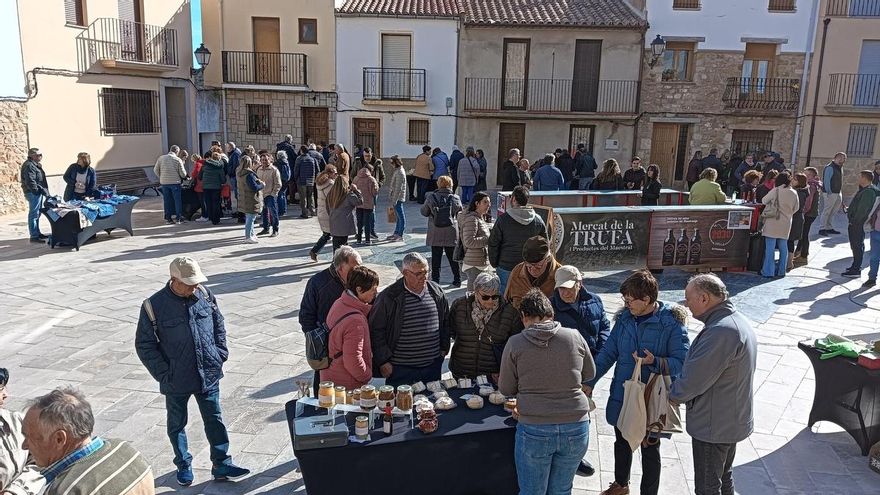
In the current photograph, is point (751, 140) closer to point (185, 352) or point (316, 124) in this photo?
point (316, 124)

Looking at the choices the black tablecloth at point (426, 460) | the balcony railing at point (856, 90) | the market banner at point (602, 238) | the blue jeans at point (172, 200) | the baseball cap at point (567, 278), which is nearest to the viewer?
the black tablecloth at point (426, 460)

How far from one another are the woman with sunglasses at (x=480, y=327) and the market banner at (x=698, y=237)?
590cm

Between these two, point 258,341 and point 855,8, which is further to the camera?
point 855,8

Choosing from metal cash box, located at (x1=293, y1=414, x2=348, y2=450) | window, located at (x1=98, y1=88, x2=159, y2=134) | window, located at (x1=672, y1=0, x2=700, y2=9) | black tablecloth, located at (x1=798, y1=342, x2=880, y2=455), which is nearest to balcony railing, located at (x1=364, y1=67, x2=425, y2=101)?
window, located at (x1=98, y1=88, x2=159, y2=134)

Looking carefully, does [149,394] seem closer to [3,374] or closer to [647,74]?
[3,374]

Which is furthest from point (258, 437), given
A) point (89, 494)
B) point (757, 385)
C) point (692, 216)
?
point (692, 216)

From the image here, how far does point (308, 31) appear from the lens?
2052cm

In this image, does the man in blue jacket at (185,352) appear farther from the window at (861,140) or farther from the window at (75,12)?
the window at (861,140)

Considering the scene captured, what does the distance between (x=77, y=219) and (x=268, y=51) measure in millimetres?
11929

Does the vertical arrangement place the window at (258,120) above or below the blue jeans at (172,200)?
above

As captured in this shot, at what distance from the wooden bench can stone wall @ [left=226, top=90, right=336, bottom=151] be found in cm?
362

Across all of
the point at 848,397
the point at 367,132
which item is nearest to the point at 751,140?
the point at 367,132

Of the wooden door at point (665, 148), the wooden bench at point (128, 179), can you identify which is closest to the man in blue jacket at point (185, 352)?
the wooden bench at point (128, 179)

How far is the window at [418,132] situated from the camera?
20.9 m
